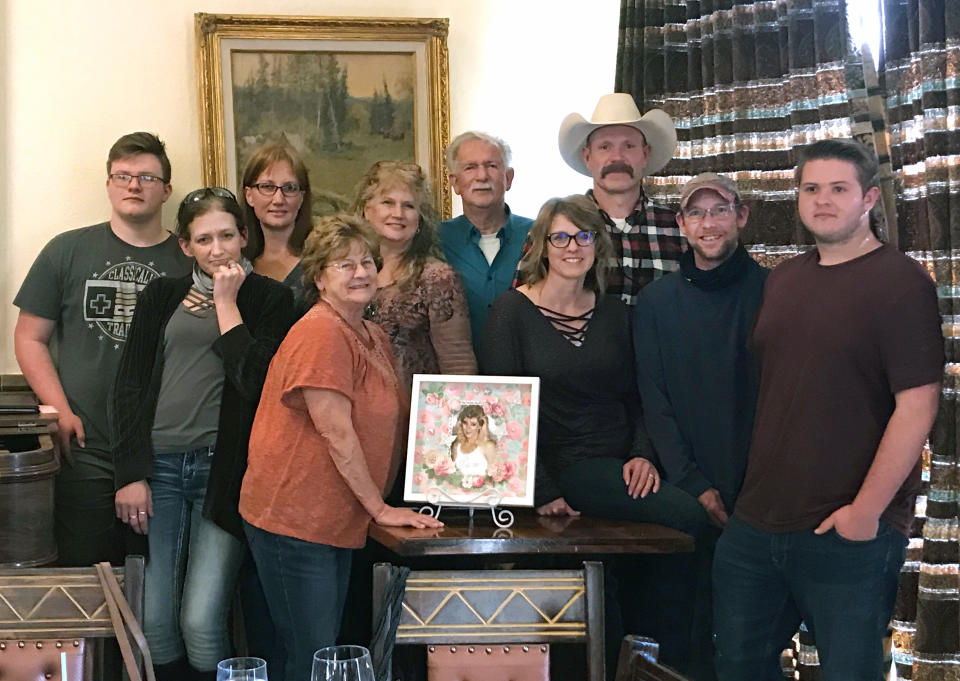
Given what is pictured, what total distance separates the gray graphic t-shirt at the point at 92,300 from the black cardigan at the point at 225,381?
0.38m

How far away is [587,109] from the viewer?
4.11m

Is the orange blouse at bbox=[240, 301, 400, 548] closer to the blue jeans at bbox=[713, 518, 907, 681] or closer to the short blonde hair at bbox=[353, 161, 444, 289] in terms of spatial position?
the short blonde hair at bbox=[353, 161, 444, 289]

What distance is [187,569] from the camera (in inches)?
116

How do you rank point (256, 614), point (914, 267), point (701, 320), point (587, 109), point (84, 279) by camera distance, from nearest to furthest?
point (914, 267) → point (701, 320) → point (256, 614) → point (84, 279) → point (587, 109)

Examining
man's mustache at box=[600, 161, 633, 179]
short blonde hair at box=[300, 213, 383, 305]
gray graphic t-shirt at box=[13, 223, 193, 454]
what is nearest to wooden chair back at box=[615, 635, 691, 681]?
short blonde hair at box=[300, 213, 383, 305]

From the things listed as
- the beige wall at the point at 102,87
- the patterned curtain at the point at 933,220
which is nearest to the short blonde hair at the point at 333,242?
the beige wall at the point at 102,87

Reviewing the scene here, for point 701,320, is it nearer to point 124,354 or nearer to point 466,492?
point 466,492

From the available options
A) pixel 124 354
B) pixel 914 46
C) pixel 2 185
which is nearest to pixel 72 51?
pixel 2 185

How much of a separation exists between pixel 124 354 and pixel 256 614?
0.82 m

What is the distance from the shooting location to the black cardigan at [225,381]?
9.29 ft

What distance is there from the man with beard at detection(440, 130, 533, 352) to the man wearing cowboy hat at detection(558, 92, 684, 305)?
0.26m

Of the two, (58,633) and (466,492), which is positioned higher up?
(466,492)

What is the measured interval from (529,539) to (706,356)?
0.74 m

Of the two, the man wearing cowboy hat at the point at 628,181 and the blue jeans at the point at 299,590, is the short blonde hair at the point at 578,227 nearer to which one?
the man wearing cowboy hat at the point at 628,181
